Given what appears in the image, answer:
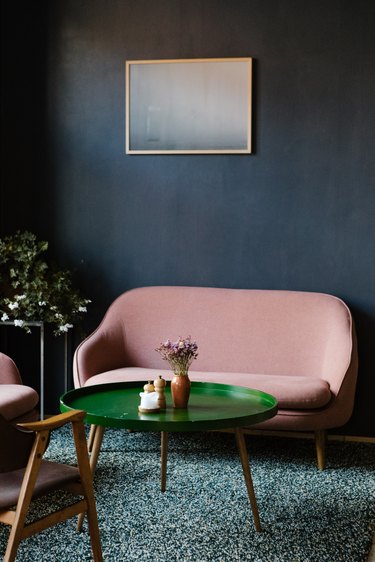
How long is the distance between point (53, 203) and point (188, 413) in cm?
254

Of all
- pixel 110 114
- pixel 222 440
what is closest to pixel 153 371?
pixel 222 440

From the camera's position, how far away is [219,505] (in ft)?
11.6

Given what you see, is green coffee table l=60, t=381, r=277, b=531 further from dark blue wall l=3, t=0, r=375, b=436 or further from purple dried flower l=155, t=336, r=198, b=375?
dark blue wall l=3, t=0, r=375, b=436

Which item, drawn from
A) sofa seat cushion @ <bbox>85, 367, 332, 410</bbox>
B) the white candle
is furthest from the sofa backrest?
the white candle

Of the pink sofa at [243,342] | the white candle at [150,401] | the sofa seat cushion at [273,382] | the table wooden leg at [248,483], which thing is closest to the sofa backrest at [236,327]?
the pink sofa at [243,342]

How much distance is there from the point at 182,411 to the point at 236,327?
62.2 inches

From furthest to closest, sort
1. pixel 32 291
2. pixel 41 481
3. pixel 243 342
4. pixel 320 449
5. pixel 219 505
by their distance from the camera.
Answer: pixel 32 291, pixel 243 342, pixel 320 449, pixel 219 505, pixel 41 481

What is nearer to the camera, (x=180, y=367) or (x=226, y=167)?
(x=180, y=367)

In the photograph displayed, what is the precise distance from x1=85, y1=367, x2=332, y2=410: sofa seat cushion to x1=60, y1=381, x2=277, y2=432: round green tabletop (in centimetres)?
47

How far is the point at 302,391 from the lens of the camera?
13.7ft

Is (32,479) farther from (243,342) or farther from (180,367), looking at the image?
(243,342)

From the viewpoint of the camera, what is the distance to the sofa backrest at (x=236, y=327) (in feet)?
15.5

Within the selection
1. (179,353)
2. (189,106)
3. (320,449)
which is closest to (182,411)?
(179,353)

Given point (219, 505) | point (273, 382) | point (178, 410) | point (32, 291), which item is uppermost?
point (32, 291)
